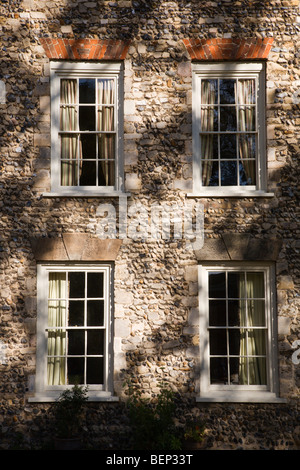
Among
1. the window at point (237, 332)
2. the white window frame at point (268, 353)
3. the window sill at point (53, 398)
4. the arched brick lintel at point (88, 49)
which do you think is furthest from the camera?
the arched brick lintel at point (88, 49)

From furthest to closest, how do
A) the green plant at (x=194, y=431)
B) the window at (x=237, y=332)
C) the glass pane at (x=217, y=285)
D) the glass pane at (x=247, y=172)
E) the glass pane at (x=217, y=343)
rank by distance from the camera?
the glass pane at (x=247, y=172), the glass pane at (x=217, y=285), the glass pane at (x=217, y=343), the window at (x=237, y=332), the green plant at (x=194, y=431)

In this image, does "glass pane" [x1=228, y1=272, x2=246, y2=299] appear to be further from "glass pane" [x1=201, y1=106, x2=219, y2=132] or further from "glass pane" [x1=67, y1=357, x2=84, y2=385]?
"glass pane" [x1=67, y1=357, x2=84, y2=385]

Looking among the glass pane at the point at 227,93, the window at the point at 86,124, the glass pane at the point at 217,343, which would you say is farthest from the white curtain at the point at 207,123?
the glass pane at the point at 217,343

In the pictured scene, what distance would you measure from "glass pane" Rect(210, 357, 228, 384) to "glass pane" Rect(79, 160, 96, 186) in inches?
132

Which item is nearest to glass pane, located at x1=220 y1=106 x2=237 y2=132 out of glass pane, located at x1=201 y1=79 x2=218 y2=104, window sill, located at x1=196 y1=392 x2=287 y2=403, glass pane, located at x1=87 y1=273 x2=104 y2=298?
glass pane, located at x1=201 y1=79 x2=218 y2=104

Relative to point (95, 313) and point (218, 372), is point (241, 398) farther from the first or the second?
point (95, 313)

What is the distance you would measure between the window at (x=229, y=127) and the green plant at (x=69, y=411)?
359cm

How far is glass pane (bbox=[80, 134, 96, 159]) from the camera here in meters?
9.16

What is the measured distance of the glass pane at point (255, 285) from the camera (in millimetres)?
8906

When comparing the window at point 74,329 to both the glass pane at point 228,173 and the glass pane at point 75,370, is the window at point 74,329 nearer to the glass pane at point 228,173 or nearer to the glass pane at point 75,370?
the glass pane at point 75,370

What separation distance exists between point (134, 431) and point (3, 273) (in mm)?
3031

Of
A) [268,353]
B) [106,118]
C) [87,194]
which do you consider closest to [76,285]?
[87,194]
